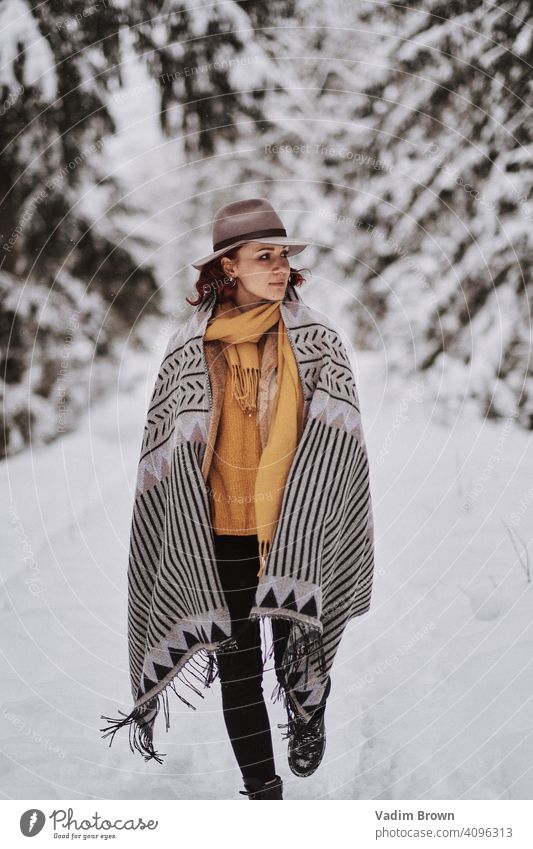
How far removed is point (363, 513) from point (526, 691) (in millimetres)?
547

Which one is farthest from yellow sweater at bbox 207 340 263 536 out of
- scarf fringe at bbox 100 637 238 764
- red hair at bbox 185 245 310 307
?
scarf fringe at bbox 100 637 238 764

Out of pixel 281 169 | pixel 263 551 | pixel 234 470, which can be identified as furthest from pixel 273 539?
pixel 281 169

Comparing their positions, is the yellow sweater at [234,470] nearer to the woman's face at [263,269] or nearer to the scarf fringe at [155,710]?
the woman's face at [263,269]

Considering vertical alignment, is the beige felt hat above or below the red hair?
above

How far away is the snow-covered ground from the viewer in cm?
197

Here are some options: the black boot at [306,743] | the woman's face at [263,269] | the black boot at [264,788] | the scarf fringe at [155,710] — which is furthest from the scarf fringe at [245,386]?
the black boot at [264,788]

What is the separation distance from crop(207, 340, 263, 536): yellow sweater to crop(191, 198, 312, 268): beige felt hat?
253 mm

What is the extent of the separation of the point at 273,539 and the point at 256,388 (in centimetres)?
28

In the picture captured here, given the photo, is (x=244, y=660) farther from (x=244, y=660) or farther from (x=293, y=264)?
(x=293, y=264)

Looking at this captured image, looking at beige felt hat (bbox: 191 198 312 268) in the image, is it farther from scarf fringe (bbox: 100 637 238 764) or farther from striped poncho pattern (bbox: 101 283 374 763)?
scarf fringe (bbox: 100 637 238 764)

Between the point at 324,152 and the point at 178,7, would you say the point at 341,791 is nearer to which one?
the point at 324,152

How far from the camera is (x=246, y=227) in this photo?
175cm

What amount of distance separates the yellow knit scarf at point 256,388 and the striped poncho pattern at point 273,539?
0.06ft

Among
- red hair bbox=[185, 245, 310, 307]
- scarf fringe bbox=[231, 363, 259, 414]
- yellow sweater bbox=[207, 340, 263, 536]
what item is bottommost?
yellow sweater bbox=[207, 340, 263, 536]
